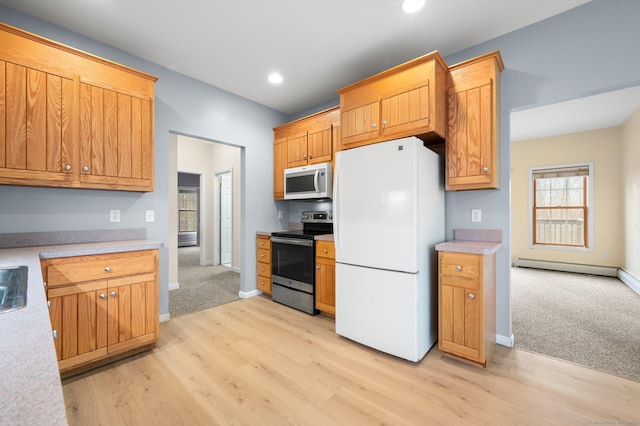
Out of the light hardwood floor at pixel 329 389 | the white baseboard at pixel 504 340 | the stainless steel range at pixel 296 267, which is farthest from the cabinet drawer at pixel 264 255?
the white baseboard at pixel 504 340

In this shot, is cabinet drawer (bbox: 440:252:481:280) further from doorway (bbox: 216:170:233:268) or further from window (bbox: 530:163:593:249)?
window (bbox: 530:163:593:249)

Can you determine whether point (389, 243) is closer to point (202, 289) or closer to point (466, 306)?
point (466, 306)

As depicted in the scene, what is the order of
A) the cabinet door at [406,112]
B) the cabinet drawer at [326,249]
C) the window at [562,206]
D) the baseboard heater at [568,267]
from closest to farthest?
the cabinet door at [406,112]
the cabinet drawer at [326,249]
the baseboard heater at [568,267]
the window at [562,206]

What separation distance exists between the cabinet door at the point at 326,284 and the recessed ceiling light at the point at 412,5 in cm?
231

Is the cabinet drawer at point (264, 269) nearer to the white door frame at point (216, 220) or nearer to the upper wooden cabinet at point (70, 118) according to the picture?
the upper wooden cabinet at point (70, 118)

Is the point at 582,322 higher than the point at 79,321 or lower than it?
lower

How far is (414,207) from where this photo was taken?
213 cm

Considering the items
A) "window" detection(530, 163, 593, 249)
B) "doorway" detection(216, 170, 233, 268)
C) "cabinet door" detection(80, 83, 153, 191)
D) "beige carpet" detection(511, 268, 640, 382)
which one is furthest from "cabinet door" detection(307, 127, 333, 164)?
"window" detection(530, 163, 593, 249)

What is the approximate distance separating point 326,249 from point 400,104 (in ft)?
5.28

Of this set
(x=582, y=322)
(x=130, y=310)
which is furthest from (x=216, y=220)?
(x=582, y=322)

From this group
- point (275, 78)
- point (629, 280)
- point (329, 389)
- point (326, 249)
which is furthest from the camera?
point (629, 280)

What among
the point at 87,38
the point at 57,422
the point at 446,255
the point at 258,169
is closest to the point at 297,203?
the point at 258,169

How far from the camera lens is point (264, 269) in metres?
3.81

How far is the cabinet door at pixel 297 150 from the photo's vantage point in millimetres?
3719
